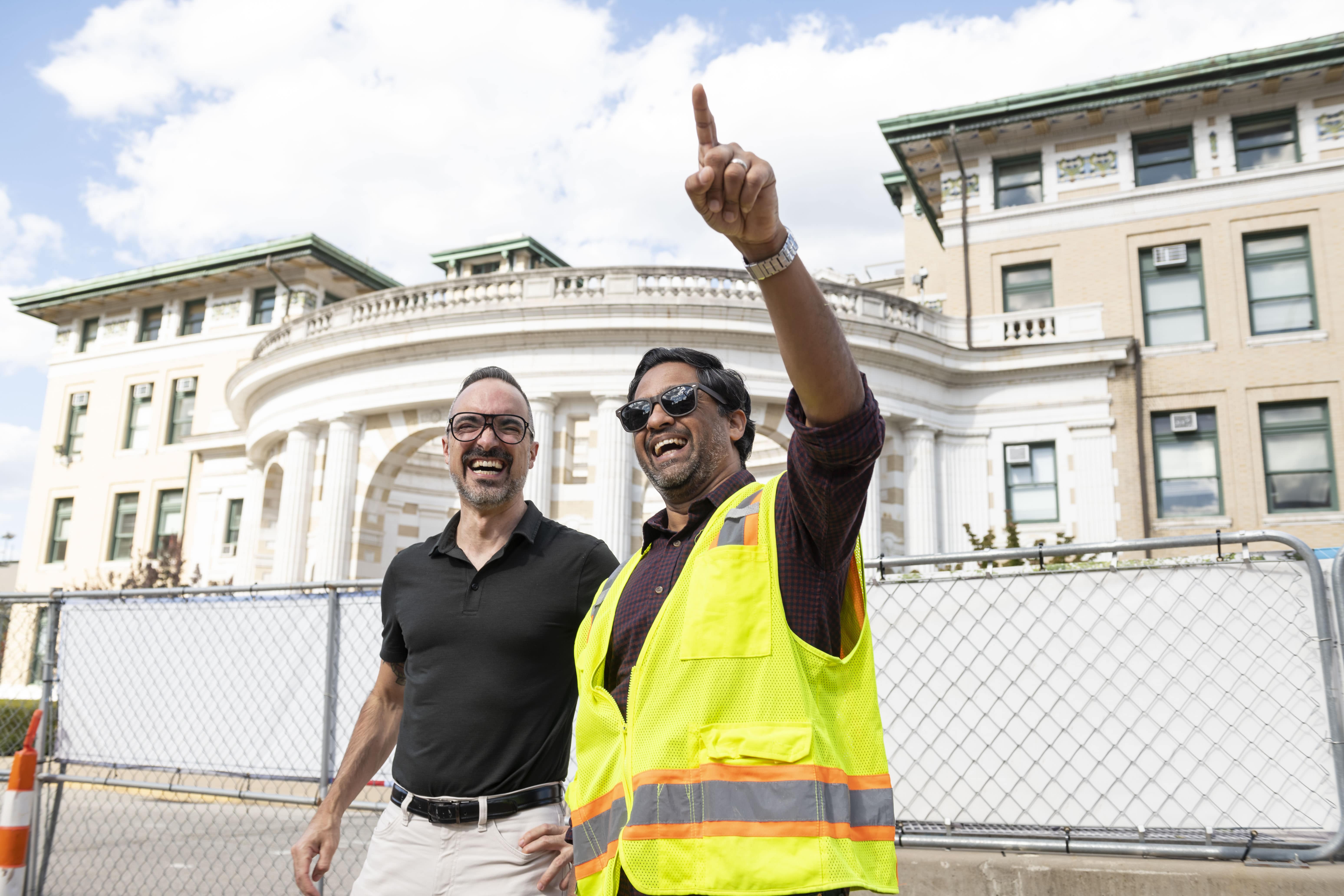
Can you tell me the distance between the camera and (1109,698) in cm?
427

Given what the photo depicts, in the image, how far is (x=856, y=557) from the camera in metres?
2.41

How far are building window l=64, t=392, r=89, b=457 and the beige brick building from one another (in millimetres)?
28979

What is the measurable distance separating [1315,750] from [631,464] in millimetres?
15096

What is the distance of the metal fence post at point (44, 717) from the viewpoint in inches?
238

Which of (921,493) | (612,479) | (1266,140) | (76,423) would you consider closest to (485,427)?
(612,479)

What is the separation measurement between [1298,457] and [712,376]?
2201 centimetres

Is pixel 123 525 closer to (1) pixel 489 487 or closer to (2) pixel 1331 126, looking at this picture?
(1) pixel 489 487

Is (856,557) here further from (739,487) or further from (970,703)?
(970,703)

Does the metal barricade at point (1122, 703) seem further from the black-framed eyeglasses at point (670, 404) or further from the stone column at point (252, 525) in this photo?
the stone column at point (252, 525)

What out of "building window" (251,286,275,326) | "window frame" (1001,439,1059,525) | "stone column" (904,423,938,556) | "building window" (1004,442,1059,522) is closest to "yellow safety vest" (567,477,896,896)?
"stone column" (904,423,938,556)

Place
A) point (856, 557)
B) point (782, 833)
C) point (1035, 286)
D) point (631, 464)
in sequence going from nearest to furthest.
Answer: point (782, 833) → point (856, 557) → point (631, 464) → point (1035, 286)

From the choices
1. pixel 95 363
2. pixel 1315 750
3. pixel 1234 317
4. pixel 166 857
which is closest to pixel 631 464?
pixel 166 857

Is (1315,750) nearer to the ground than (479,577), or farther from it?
nearer to the ground

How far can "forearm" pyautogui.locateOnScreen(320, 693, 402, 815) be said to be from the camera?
3.50 meters
